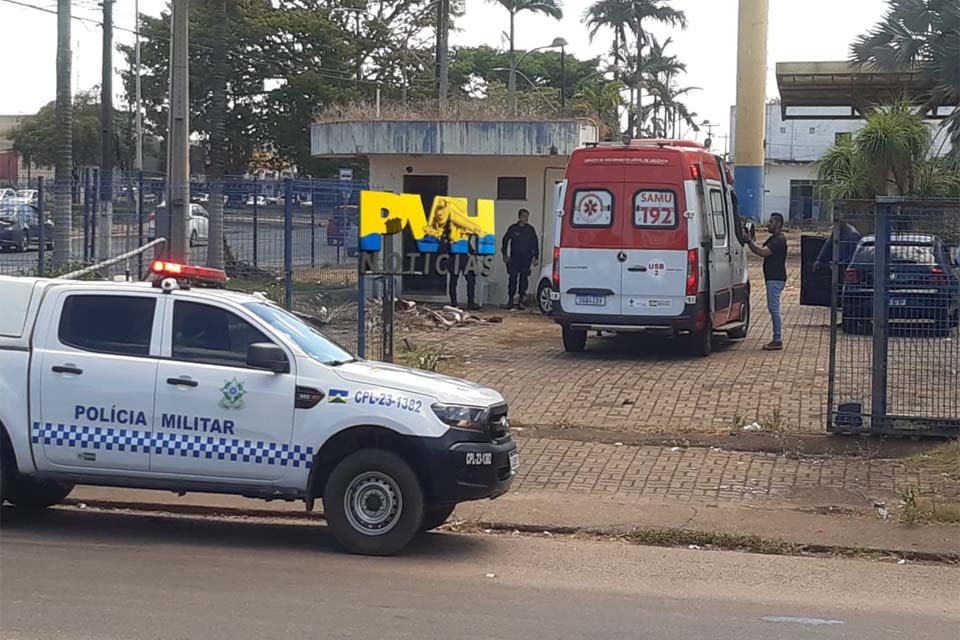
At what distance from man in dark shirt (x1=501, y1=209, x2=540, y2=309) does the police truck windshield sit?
12.8 m

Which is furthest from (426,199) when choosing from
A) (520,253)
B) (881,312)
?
(881,312)

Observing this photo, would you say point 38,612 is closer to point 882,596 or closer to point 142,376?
point 142,376

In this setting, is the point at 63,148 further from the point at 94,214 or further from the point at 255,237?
the point at 255,237

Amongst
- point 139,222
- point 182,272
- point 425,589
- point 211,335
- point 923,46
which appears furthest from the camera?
point 923,46

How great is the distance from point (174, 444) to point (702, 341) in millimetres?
9781

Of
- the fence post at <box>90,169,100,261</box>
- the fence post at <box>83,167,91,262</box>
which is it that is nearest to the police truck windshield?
the fence post at <box>90,169,100,261</box>

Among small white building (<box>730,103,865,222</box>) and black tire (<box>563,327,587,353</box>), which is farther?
small white building (<box>730,103,865,222</box>)

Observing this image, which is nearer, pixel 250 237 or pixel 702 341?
pixel 250 237

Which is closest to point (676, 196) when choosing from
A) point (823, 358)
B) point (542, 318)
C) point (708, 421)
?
point (823, 358)

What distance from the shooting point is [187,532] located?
8.78 metres

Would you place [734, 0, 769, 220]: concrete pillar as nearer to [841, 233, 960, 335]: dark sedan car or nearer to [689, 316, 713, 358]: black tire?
[689, 316, 713, 358]: black tire

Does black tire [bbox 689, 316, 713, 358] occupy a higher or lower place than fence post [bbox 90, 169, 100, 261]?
lower

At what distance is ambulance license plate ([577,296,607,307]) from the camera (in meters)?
16.3

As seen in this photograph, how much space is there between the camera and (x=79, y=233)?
18500 millimetres
